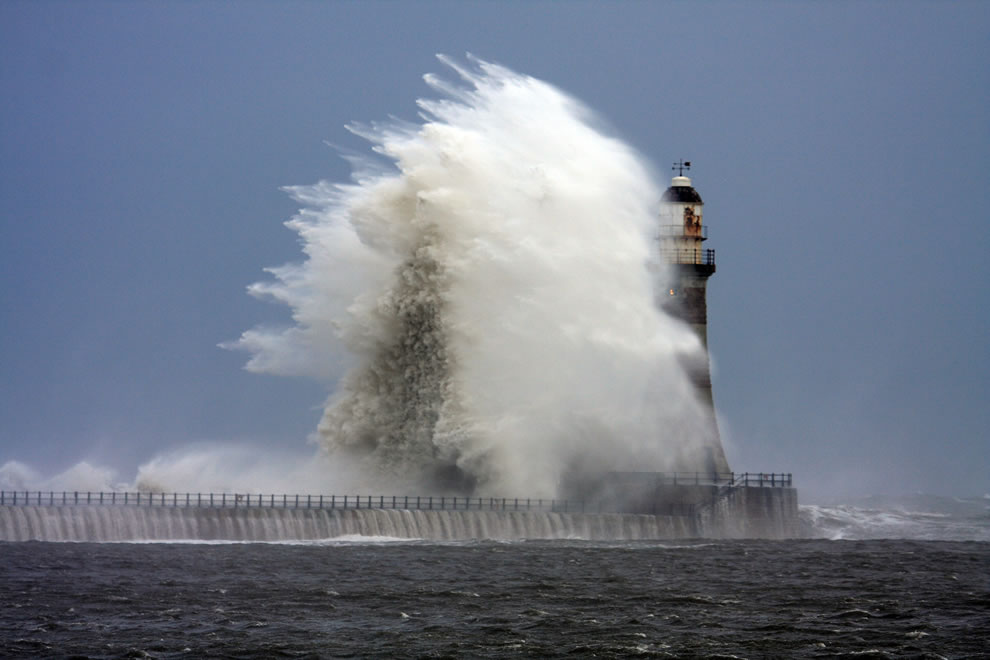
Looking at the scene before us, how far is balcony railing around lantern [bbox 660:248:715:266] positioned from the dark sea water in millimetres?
12416

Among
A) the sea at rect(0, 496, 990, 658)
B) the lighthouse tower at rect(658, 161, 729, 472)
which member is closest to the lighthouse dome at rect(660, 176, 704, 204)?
the lighthouse tower at rect(658, 161, 729, 472)

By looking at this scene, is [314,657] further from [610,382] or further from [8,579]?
[610,382]

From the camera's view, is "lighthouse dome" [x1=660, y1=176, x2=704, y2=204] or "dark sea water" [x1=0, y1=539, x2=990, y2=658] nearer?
"dark sea water" [x1=0, y1=539, x2=990, y2=658]

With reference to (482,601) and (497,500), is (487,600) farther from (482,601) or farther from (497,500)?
(497,500)

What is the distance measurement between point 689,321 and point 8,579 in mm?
28270

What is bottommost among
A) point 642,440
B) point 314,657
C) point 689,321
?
point 314,657

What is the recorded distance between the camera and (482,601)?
35.8 m

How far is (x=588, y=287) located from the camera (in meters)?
57.7

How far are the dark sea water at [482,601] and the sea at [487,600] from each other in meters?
0.06

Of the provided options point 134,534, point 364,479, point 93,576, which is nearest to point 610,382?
point 364,479

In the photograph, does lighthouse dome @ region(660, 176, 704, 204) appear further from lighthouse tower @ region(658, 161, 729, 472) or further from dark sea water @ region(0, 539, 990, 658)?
dark sea water @ region(0, 539, 990, 658)

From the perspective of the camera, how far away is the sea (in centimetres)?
2936

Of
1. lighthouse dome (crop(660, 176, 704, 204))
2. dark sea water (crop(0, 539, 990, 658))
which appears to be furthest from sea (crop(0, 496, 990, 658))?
lighthouse dome (crop(660, 176, 704, 204))

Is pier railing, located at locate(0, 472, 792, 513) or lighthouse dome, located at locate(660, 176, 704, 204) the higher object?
lighthouse dome, located at locate(660, 176, 704, 204)
